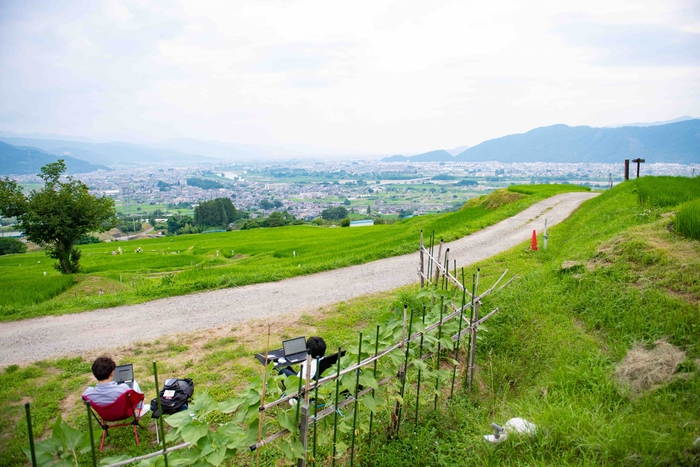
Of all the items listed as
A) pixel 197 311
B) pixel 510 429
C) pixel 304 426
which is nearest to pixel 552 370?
pixel 510 429

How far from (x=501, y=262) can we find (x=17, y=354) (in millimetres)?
10872

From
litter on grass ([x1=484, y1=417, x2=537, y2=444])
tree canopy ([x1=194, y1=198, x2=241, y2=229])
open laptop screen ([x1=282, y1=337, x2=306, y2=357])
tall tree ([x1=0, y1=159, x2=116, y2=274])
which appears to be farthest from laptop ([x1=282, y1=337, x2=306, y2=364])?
tree canopy ([x1=194, y1=198, x2=241, y2=229])

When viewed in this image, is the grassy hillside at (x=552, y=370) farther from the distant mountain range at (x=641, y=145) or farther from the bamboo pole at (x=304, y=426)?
the distant mountain range at (x=641, y=145)

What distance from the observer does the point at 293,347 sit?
18.5 ft

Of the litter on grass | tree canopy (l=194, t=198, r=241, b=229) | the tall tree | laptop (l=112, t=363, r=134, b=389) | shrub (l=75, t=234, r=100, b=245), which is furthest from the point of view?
tree canopy (l=194, t=198, r=241, b=229)

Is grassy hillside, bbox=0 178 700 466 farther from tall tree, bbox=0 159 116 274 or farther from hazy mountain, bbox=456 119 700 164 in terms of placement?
hazy mountain, bbox=456 119 700 164

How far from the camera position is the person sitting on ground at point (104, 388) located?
14.8 feet

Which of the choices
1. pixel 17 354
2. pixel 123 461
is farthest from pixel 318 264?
pixel 123 461

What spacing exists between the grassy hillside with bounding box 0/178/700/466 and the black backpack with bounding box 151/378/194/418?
403 millimetres

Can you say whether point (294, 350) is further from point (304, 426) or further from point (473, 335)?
point (304, 426)

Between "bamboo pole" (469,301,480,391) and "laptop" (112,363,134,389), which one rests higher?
"bamboo pole" (469,301,480,391)

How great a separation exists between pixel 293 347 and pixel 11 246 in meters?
54.7

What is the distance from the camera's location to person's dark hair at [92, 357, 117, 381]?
473 cm

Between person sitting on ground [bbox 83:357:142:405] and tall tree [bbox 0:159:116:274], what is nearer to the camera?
person sitting on ground [bbox 83:357:142:405]
